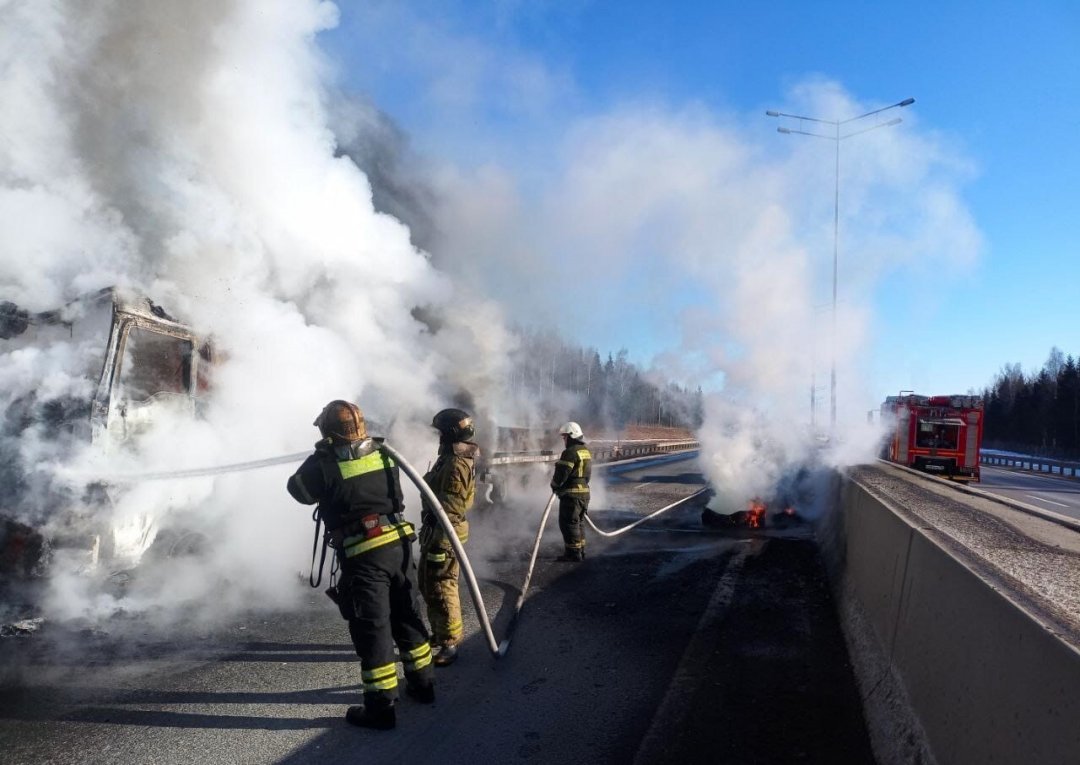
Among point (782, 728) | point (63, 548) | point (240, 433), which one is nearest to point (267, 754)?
point (782, 728)

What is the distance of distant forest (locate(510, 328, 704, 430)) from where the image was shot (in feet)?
49.6

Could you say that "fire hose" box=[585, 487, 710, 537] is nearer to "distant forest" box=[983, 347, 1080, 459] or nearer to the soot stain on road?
the soot stain on road

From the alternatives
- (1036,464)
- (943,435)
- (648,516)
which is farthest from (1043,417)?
(648,516)

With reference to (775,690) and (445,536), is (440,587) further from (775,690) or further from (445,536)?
(775,690)

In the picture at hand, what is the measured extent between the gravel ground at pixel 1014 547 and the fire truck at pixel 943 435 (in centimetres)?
1269

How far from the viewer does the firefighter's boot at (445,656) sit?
14.9 ft

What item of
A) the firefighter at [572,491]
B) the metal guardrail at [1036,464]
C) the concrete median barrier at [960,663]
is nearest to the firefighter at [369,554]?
the concrete median barrier at [960,663]

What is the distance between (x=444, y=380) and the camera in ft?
35.6

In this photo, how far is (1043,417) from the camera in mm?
62656

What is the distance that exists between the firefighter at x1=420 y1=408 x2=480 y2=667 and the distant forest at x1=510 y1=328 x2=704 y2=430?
8.42m

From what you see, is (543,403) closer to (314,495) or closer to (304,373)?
(304,373)

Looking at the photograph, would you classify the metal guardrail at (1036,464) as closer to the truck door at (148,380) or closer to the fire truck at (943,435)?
the fire truck at (943,435)

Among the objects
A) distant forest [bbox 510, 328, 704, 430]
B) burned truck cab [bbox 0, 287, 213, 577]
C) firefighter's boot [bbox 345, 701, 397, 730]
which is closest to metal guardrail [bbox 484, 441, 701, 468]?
distant forest [bbox 510, 328, 704, 430]

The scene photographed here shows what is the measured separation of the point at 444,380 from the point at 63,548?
618cm
